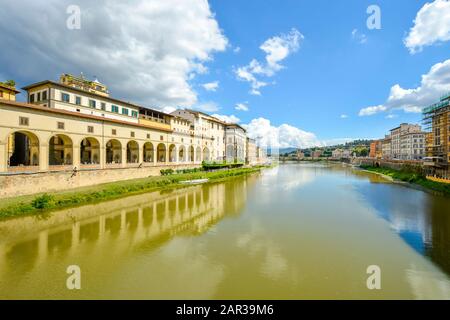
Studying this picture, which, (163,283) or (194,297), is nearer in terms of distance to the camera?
(194,297)

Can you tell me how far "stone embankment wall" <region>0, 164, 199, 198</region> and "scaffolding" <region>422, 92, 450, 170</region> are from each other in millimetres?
48072

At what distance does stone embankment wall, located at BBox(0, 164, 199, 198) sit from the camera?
1779cm

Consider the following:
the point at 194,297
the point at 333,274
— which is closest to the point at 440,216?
the point at 333,274

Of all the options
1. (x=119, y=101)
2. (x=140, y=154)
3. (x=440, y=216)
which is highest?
(x=119, y=101)

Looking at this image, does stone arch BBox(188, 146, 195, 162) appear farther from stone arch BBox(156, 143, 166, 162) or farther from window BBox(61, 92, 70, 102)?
window BBox(61, 92, 70, 102)

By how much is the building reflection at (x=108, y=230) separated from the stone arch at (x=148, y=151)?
16.4 meters

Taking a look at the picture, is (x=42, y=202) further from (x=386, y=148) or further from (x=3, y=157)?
(x=386, y=148)

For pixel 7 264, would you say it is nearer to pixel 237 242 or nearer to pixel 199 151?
pixel 237 242

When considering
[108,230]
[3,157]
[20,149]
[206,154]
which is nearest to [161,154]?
[206,154]

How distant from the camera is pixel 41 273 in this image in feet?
28.5

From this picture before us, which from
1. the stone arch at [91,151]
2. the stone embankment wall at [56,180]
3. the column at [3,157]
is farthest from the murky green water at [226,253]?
the stone arch at [91,151]

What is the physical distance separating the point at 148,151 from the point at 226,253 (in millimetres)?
31587

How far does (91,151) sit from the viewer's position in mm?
28500
